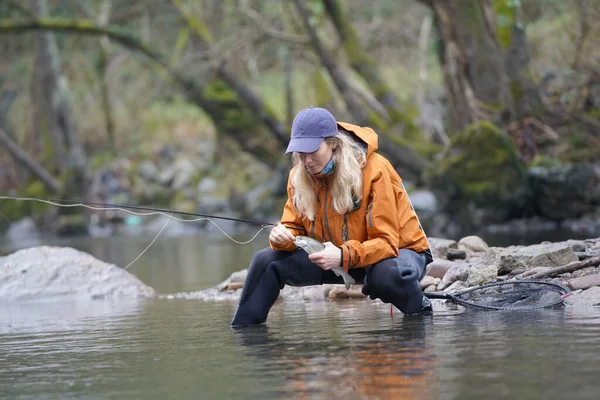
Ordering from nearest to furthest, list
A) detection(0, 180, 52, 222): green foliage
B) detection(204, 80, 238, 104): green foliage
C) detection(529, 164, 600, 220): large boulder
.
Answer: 1. detection(529, 164, 600, 220): large boulder
2. detection(204, 80, 238, 104): green foliage
3. detection(0, 180, 52, 222): green foliage

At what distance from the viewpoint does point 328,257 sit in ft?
16.3

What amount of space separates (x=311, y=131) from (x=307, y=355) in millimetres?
1185

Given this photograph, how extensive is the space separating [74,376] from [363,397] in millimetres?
1542

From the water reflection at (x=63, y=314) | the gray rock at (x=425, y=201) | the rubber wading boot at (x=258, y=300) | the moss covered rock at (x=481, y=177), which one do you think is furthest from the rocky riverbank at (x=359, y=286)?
the gray rock at (x=425, y=201)

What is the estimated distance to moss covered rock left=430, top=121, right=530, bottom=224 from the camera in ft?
51.7

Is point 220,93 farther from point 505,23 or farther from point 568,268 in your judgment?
Result: point 568,268

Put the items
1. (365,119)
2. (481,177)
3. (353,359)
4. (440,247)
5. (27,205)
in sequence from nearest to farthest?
(353,359) → (440,247) → (481,177) → (365,119) → (27,205)

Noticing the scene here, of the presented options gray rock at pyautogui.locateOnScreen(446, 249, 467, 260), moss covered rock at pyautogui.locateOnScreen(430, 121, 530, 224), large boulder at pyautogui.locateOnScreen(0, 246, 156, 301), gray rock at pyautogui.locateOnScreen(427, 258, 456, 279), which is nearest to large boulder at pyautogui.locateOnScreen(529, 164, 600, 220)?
moss covered rock at pyautogui.locateOnScreen(430, 121, 530, 224)

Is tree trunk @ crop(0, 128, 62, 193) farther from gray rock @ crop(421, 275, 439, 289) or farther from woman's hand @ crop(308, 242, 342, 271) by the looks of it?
woman's hand @ crop(308, 242, 342, 271)

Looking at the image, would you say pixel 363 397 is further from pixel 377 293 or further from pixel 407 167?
pixel 407 167

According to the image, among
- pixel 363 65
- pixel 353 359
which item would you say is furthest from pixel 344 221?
pixel 363 65

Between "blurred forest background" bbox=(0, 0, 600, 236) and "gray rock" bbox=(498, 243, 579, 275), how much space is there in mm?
7294

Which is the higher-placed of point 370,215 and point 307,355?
point 370,215

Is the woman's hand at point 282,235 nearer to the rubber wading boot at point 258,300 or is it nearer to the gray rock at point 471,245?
the rubber wading boot at point 258,300
